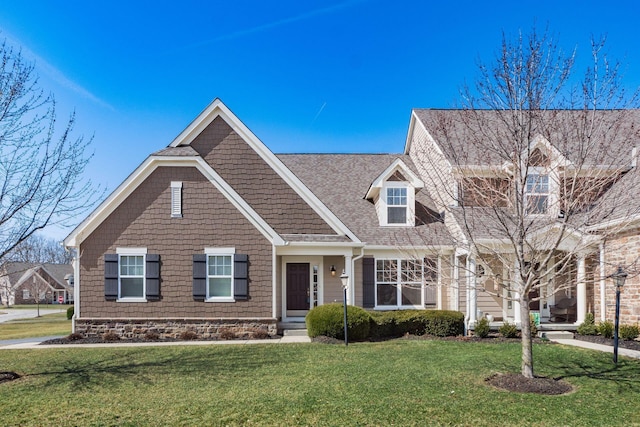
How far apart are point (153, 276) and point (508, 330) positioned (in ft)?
36.8

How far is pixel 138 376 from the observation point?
9.30 m

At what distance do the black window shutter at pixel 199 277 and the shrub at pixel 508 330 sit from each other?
9326mm

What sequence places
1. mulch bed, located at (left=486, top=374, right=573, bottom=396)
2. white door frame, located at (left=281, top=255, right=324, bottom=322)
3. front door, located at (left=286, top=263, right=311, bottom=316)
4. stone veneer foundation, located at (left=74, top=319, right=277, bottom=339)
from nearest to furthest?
1. mulch bed, located at (left=486, top=374, right=573, bottom=396)
2. stone veneer foundation, located at (left=74, top=319, right=277, bottom=339)
3. white door frame, located at (left=281, top=255, right=324, bottom=322)
4. front door, located at (left=286, top=263, right=311, bottom=316)

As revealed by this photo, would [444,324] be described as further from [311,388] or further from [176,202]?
[176,202]

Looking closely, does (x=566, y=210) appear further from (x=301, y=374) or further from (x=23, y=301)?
(x=23, y=301)

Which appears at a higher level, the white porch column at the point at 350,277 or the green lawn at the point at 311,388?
the white porch column at the point at 350,277

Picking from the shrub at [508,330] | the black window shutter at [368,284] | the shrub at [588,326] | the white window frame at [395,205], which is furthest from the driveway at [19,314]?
the shrub at [588,326]

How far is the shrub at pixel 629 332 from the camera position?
12416 mm

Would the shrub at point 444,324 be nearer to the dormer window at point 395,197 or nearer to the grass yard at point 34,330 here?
the dormer window at point 395,197

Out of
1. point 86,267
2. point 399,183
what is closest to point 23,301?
point 86,267

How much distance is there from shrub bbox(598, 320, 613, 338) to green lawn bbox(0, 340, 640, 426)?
255 centimetres

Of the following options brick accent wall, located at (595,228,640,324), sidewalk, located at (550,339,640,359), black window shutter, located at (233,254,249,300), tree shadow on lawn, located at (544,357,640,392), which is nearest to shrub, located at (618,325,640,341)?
brick accent wall, located at (595,228,640,324)

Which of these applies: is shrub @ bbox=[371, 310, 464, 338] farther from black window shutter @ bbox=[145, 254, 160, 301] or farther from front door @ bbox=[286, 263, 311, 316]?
black window shutter @ bbox=[145, 254, 160, 301]

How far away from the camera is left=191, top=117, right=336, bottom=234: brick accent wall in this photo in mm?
16062
